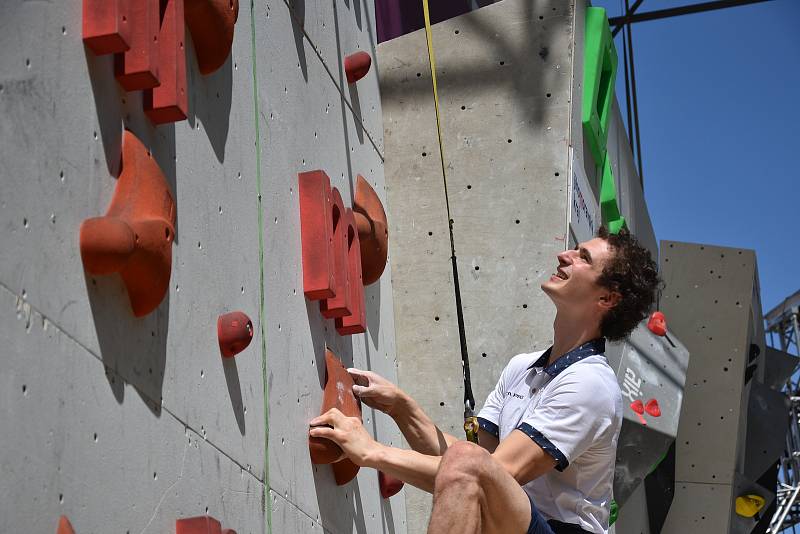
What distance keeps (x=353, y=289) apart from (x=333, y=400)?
0.40m

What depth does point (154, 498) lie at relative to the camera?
2.15 m

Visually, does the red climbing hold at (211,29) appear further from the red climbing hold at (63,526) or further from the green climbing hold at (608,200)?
the green climbing hold at (608,200)

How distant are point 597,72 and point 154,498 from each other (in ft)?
11.4

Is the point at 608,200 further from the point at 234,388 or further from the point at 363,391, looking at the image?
the point at 234,388

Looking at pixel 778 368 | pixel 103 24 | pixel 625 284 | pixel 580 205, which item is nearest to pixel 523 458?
pixel 625 284

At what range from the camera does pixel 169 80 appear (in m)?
2.23

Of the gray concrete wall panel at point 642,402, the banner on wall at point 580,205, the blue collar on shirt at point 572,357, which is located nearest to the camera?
the blue collar on shirt at point 572,357

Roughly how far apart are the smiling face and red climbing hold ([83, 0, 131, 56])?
Answer: 147cm

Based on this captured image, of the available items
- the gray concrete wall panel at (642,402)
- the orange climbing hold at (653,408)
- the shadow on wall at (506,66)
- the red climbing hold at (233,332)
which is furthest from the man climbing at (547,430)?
the orange climbing hold at (653,408)

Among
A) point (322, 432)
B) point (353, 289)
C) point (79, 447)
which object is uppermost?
point (353, 289)

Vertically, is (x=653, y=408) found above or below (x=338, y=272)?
below

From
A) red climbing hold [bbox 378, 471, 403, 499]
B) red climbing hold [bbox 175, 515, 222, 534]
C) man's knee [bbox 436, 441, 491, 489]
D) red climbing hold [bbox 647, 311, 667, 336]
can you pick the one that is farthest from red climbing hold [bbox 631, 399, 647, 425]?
red climbing hold [bbox 175, 515, 222, 534]

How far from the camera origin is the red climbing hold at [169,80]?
222 centimetres

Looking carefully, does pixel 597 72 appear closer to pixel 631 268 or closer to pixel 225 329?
pixel 631 268
